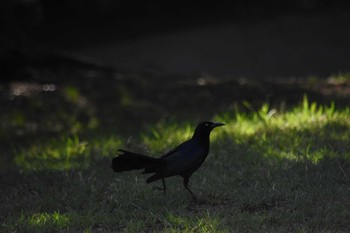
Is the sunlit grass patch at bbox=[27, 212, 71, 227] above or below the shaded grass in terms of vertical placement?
above

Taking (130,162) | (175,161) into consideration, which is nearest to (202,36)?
(175,161)

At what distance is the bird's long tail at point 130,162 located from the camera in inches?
205

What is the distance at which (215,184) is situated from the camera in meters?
6.04

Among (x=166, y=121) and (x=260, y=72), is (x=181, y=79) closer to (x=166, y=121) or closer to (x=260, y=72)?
(x=166, y=121)

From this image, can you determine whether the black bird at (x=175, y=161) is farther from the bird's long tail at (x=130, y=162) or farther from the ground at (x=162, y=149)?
the ground at (x=162, y=149)

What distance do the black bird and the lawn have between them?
1.01 ft

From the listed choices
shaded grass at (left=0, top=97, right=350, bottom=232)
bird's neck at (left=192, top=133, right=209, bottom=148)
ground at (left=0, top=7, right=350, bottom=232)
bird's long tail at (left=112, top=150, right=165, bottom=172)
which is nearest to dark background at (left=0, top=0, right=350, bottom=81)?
ground at (left=0, top=7, right=350, bottom=232)

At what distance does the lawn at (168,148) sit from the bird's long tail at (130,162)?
0.39m

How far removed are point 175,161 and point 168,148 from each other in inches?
72.6

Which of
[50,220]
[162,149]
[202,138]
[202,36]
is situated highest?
[202,138]

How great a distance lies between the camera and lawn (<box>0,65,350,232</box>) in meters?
5.27

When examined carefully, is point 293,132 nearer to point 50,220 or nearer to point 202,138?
point 202,138

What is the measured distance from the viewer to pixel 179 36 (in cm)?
1722

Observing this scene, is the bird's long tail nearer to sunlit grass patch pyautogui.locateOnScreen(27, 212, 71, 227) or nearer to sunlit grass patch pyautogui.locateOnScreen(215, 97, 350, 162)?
sunlit grass patch pyautogui.locateOnScreen(27, 212, 71, 227)
